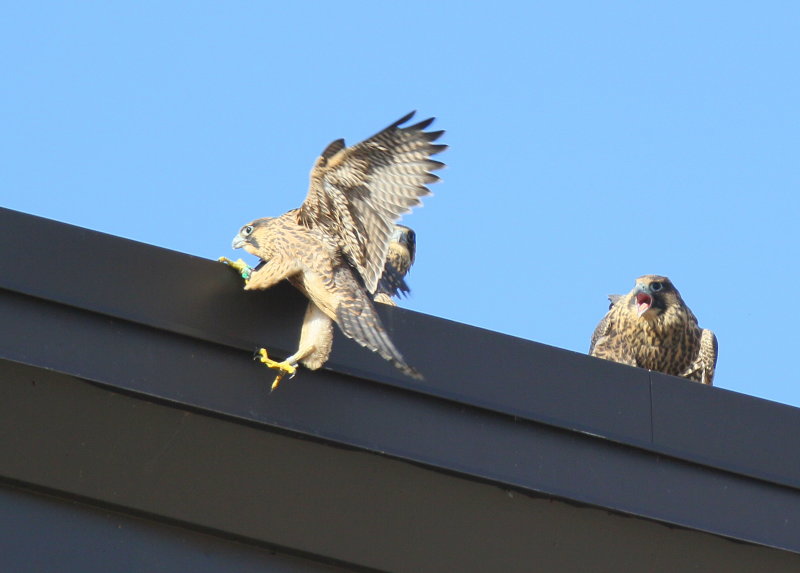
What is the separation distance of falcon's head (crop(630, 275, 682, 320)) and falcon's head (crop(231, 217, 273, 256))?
2.59m

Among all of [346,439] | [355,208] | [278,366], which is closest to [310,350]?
[278,366]

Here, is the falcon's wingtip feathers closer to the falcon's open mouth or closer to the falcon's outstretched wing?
the falcon's outstretched wing

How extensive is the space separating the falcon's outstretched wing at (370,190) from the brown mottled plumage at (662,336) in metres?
2.40

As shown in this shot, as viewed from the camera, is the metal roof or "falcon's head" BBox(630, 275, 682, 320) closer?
the metal roof

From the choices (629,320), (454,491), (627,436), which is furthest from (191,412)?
(629,320)

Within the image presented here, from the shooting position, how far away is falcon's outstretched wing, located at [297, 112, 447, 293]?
4215 millimetres

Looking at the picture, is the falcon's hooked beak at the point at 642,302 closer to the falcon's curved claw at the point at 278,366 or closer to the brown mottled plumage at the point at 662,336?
the brown mottled plumage at the point at 662,336

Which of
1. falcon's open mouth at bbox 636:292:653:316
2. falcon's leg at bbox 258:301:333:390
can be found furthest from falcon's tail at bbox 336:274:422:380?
falcon's open mouth at bbox 636:292:653:316

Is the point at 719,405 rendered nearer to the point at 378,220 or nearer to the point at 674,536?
the point at 674,536

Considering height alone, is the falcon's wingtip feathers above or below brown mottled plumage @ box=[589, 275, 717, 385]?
below

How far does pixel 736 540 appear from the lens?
3.52 metres

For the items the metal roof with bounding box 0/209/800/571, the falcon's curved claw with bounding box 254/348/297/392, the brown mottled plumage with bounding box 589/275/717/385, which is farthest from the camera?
the brown mottled plumage with bounding box 589/275/717/385

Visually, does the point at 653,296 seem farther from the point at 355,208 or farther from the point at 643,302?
the point at 355,208

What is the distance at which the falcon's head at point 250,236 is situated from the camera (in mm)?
4256
